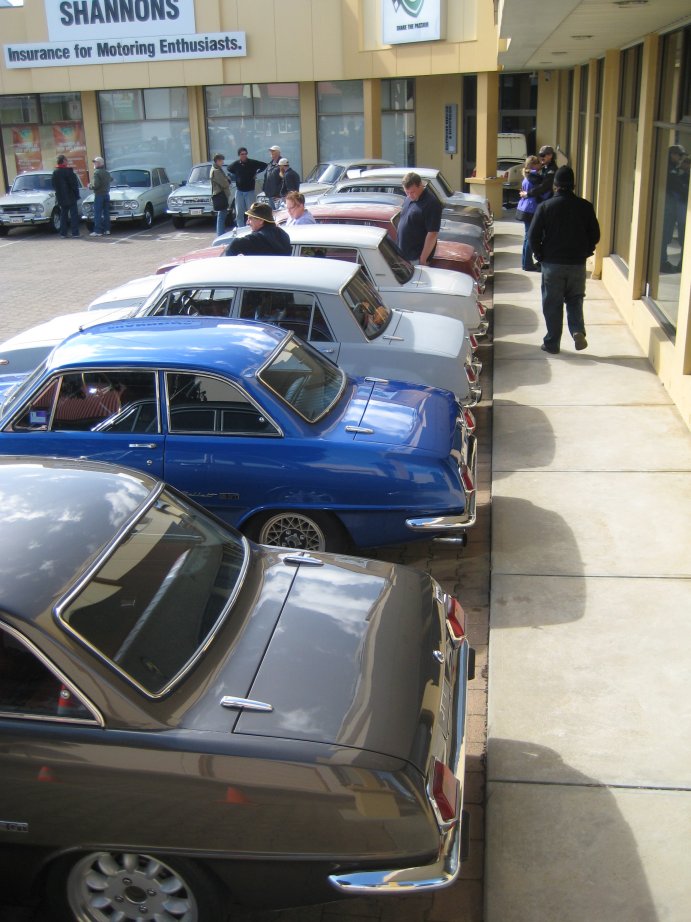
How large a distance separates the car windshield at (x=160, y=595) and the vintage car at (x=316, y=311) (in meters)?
3.76

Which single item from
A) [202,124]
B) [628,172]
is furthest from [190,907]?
[202,124]

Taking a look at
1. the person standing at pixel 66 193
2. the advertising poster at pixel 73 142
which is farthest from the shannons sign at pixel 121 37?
the person standing at pixel 66 193

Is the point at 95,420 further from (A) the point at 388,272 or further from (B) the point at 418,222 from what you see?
(B) the point at 418,222

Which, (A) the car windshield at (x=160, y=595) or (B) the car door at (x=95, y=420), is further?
(B) the car door at (x=95, y=420)

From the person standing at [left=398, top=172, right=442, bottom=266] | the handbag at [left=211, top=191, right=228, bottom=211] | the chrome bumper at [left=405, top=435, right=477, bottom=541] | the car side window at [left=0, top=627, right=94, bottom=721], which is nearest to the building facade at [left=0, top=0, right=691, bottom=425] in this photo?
the handbag at [left=211, top=191, right=228, bottom=211]

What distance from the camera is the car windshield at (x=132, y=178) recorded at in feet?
85.3

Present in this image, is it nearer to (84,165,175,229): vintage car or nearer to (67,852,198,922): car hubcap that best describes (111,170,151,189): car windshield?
(84,165,175,229): vintage car

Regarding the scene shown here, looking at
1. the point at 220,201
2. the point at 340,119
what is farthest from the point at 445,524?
the point at 340,119

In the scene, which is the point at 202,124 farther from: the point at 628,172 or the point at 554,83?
the point at 628,172

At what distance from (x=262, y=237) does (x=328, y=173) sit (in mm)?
13107

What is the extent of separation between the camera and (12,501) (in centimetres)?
396

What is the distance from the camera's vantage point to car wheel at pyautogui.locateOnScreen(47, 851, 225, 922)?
330cm

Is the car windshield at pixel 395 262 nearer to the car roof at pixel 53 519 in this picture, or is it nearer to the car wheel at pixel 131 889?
the car roof at pixel 53 519

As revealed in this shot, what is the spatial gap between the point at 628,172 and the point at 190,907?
12.5 m
